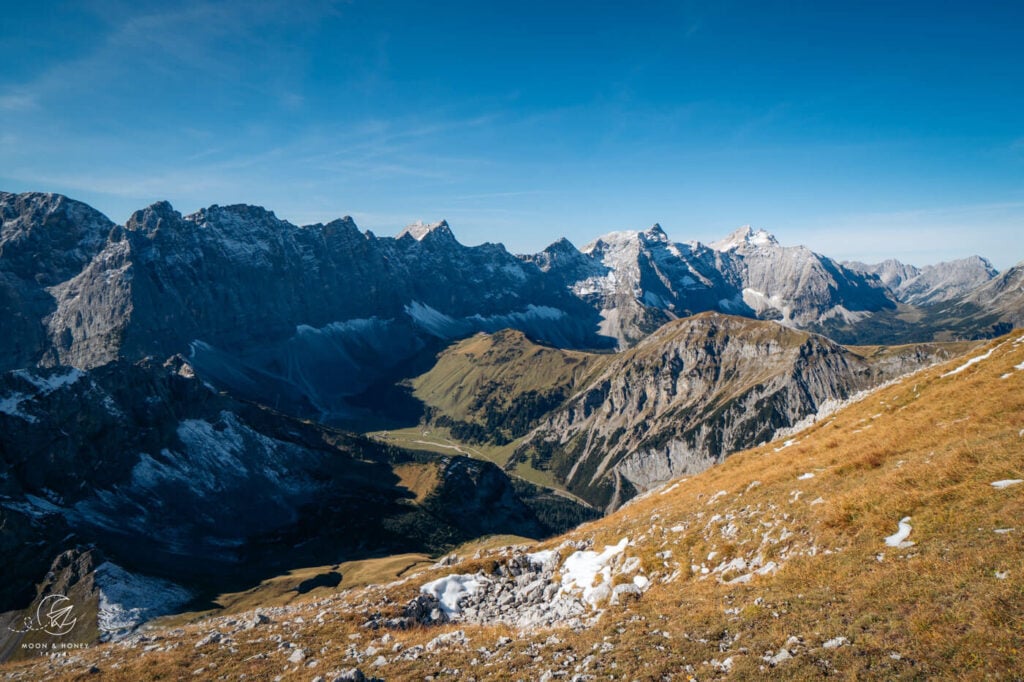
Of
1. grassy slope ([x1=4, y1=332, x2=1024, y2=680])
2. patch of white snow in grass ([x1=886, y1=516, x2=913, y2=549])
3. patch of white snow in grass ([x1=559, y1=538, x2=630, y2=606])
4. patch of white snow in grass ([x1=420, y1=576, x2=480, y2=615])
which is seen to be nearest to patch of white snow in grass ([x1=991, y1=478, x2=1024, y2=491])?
grassy slope ([x1=4, y1=332, x2=1024, y2=680])

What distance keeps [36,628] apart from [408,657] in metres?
166

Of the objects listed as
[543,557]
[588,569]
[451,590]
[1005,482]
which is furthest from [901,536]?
[451,590]

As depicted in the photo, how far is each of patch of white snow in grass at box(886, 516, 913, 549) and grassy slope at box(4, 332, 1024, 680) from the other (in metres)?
0.29

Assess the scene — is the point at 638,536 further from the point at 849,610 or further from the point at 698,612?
the point at 849,610

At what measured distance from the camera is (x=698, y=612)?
65.1 ft

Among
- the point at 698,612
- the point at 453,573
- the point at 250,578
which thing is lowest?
the point at 250,578

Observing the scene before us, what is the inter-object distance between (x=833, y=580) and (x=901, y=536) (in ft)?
10.4

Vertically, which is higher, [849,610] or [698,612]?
[849,610]

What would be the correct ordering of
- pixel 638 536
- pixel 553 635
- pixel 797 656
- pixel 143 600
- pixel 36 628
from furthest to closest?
pixel 143 600 → pixel 36 628 → pixel 638 536 → pixel 553 635 → pixel 797 656

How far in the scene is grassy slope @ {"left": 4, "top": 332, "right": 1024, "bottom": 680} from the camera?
1371 centimetres

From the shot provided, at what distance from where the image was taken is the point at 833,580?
18.5 m

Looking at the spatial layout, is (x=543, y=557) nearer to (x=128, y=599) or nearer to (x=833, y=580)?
(x=833, y=580)

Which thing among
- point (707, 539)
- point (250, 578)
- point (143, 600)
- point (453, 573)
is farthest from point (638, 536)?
point (250, 578)

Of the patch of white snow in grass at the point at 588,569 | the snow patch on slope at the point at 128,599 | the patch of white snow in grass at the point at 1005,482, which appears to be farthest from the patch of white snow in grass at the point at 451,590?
the snow patch on slope at the point at 128,599
